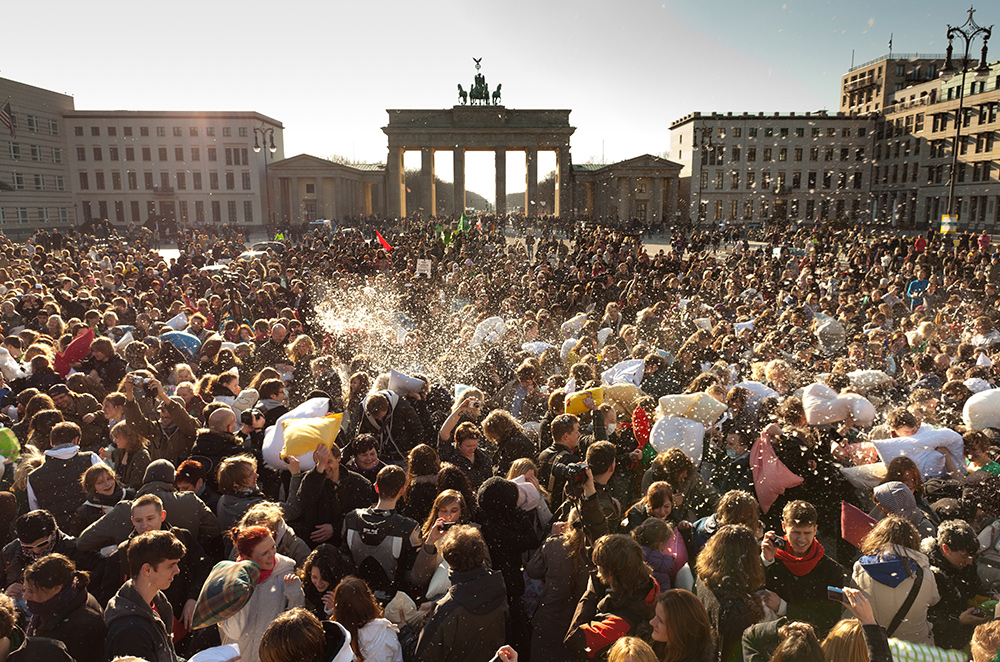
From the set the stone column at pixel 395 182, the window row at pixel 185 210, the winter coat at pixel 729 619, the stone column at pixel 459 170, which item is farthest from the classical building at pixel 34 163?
the winter coat at pixel 729 619

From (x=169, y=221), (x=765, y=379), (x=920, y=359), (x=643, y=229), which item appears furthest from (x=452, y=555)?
(x=169, y=221)

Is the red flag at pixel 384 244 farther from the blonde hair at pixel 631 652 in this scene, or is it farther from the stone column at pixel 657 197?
the stone column at pixel 657 197

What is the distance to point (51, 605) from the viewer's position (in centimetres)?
314

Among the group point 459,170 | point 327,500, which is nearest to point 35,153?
point 459,170

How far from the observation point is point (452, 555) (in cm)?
334

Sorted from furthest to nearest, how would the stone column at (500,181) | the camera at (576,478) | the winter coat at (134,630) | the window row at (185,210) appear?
the window row at (185,210), the stone column at (500,181), the camera at (576,478), the winter coat at (134,630)

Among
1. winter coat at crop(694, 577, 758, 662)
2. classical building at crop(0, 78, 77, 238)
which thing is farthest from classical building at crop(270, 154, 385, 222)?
winter coat at crop(694, 577, 758, 662)

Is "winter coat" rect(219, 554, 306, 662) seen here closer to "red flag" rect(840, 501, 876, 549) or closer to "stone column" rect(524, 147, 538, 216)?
"red flag" rect(840, 501, 876, 549)

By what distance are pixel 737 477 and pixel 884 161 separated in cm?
8322

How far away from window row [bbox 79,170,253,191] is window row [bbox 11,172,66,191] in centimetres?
327

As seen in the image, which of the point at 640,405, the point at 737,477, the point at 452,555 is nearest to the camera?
the point at 452,555

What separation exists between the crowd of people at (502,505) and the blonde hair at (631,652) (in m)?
0.01

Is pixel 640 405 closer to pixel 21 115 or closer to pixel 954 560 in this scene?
pixel 954 560

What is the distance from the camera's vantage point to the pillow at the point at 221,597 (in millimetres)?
3072
